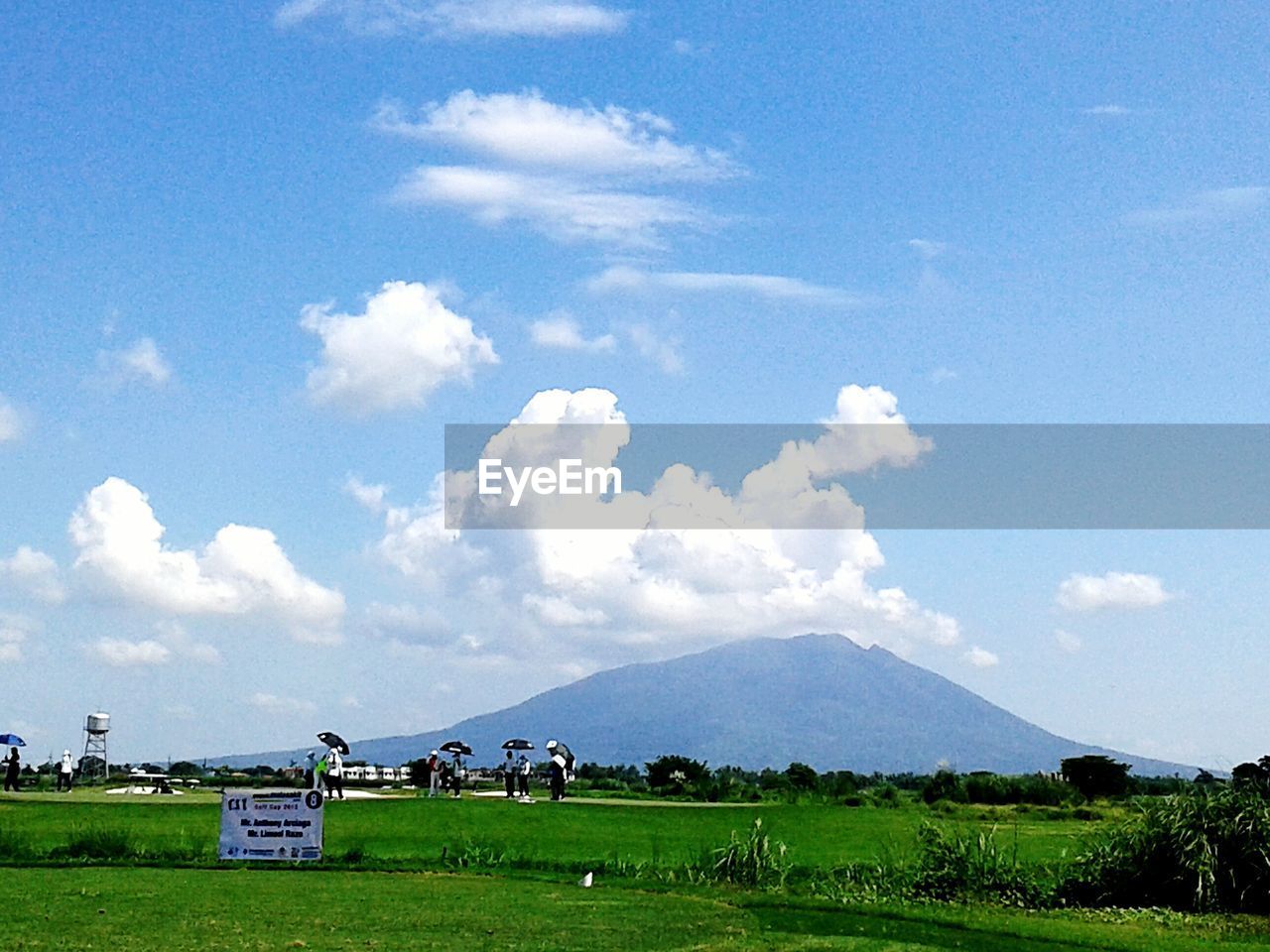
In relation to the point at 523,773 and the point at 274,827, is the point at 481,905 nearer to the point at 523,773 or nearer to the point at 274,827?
the point at 274,827

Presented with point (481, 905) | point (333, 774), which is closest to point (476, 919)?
point (481, 905)

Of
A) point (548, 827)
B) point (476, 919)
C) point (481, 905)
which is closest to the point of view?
point (476, 919)

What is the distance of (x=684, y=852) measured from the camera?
31.5 m

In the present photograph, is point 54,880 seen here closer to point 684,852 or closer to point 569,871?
point 569,871

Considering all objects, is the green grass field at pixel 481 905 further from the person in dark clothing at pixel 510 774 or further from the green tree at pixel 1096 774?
the green tree at pixel 1096 774

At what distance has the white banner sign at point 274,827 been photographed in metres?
26.8

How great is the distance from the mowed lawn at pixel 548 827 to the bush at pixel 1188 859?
12.2 ft

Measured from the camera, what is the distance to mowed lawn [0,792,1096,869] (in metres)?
31.1

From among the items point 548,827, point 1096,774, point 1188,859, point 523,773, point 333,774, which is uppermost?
point 523,773

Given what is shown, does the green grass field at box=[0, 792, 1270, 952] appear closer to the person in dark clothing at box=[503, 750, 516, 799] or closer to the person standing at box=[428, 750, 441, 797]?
the person in dark clothing at box=[503, 750, 516, 799]

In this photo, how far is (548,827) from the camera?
115 feet

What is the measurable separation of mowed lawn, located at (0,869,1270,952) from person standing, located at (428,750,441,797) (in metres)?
21.2

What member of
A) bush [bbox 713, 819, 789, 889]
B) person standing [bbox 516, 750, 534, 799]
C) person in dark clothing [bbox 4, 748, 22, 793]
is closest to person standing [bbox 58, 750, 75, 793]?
person in dark clothing [bbox 4, 748, 22, 793]

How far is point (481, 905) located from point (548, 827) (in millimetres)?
13944
